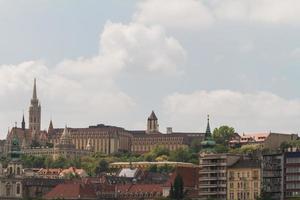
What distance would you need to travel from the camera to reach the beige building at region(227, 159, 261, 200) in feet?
600

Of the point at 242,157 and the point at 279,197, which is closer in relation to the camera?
the point at 279,197

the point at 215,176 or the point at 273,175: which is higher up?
the point at 273,175

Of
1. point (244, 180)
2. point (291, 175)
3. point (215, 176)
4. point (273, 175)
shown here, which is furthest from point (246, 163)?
point (291, 175)

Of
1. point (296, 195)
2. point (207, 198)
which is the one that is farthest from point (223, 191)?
point (296, 195)

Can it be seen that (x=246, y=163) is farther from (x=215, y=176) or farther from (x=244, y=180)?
(x=215, y=176)

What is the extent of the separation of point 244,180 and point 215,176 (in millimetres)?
6151

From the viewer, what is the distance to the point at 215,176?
189 metres

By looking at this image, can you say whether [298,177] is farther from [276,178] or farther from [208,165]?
[208,165]

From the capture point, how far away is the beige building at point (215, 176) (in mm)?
187750

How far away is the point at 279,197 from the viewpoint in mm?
178250

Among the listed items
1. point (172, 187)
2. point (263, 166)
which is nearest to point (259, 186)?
point (263, 166)

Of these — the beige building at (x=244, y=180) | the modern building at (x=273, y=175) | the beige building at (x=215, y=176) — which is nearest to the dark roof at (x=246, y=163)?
the beige building at (x=244, y=180)

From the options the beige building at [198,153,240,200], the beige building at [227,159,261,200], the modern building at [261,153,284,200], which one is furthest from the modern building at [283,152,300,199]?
the beige building at [198,153,240,200]

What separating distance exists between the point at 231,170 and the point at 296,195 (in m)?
14.5
